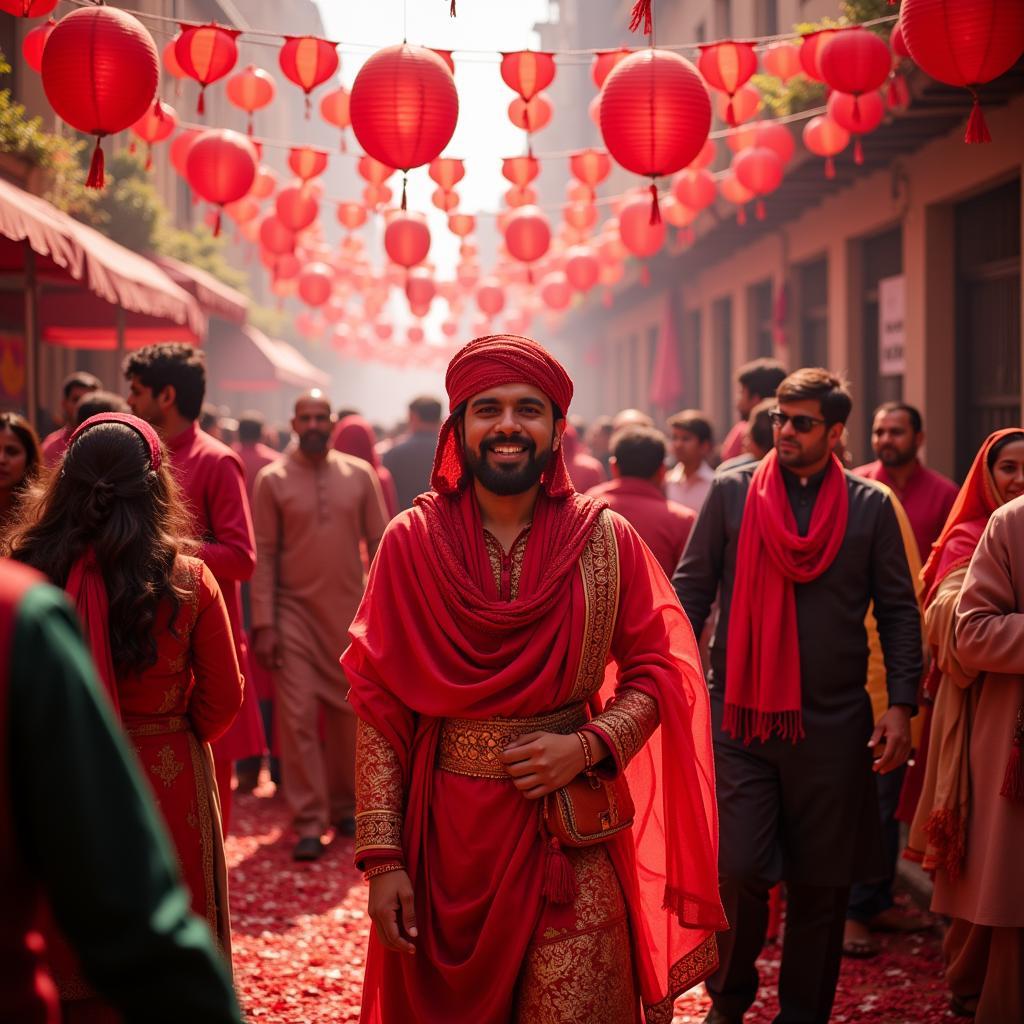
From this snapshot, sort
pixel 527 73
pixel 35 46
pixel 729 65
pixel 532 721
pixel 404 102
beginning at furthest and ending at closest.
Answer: pixel 527 73, pixel 729 65, pixel 35 46, pixel 404 102, pixel 532 721

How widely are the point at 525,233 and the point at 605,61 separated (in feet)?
13.1

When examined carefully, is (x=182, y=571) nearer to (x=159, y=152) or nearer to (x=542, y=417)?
(x=542, y=417)

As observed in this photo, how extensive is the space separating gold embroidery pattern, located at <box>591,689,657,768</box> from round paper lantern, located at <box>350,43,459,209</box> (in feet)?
14.2

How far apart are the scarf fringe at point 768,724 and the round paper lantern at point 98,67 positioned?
4.01m

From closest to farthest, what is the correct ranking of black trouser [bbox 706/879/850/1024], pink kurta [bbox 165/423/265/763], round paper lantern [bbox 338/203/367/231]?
black trouser [bbox 706/879/850/1024] < pink kurta [bbox 165/423/265/763] < round paper lantern [bbox 338/203/367/231]

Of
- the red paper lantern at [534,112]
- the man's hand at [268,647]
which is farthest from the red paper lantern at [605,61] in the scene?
the man's hand at [268,647]

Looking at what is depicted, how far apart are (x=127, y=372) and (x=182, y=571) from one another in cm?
216

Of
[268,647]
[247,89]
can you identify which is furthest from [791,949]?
[247,89]

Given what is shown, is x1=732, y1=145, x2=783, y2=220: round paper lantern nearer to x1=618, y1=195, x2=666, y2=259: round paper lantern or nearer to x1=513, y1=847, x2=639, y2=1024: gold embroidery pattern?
x1=618, y1=195, x2=666, y2=259: round paper lantern

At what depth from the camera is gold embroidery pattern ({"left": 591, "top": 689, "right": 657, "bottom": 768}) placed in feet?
10.7

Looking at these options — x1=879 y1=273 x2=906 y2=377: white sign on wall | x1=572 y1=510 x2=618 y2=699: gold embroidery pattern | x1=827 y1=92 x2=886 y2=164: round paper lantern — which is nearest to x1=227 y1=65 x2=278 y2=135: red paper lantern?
x1=827 y1=92 x2=886 y2=164: round paper lantern

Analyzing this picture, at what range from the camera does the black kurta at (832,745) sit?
15.4 feet

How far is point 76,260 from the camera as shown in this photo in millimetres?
8602

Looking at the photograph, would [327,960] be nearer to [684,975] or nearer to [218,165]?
[684,975]
